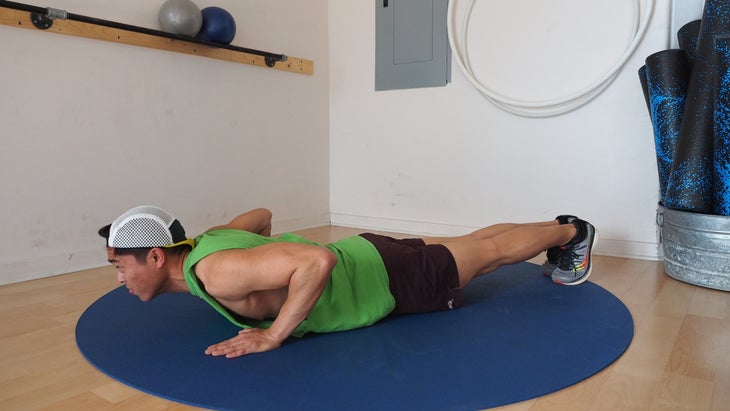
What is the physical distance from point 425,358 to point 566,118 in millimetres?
2427

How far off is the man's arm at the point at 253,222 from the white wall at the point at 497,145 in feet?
6.71

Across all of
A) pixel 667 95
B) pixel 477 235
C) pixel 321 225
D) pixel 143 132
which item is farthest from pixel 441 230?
pixel 143 132

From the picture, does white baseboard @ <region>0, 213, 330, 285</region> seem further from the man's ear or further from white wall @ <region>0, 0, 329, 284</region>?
the man's ear

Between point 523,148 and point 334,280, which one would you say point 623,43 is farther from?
point 334,280

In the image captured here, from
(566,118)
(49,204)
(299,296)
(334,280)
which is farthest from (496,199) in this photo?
(49,204)

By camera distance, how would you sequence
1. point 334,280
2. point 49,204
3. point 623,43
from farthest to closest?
point 623,43 → point 49,204 → point 334,280

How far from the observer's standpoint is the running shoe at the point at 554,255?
2705 millimetres

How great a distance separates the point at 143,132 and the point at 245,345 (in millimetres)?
2067

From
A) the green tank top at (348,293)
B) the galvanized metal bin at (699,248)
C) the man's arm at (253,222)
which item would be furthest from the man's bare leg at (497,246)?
the man's arm at (253,222)

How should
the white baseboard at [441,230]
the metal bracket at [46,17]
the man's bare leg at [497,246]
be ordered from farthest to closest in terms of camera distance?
the white baseboard at [441,230], the metal bracket at [46,17], the man's bare leg at [497,246]

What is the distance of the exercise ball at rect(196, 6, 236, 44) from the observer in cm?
342

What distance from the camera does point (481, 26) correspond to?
12.7ft

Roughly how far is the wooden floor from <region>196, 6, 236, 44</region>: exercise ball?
170 cm

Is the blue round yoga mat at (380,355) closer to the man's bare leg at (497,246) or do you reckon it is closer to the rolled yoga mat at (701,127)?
the man's bare leg at (497,246)
